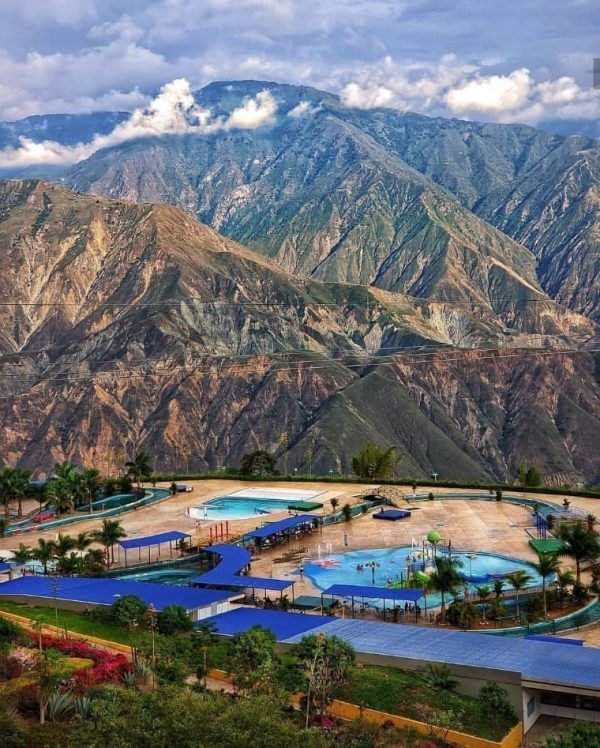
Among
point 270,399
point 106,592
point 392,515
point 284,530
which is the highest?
point 106,592

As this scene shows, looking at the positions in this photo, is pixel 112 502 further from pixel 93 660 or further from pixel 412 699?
pixel 412 699

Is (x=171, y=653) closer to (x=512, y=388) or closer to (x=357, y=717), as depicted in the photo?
(x=357, y=717)

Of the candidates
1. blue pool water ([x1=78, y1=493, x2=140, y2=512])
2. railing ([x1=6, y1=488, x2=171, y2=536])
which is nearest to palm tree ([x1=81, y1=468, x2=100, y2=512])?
blue pool water ([x1=78, y1=493, x2=140, y2=512])

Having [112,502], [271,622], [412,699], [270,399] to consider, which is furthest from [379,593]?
[270,399]

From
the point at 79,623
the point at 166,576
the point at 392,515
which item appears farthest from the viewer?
the point at 392,515

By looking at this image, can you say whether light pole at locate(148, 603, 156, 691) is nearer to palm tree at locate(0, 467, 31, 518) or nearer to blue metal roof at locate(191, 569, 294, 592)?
blue metal roof at locate(191, 569, 294, 592)
